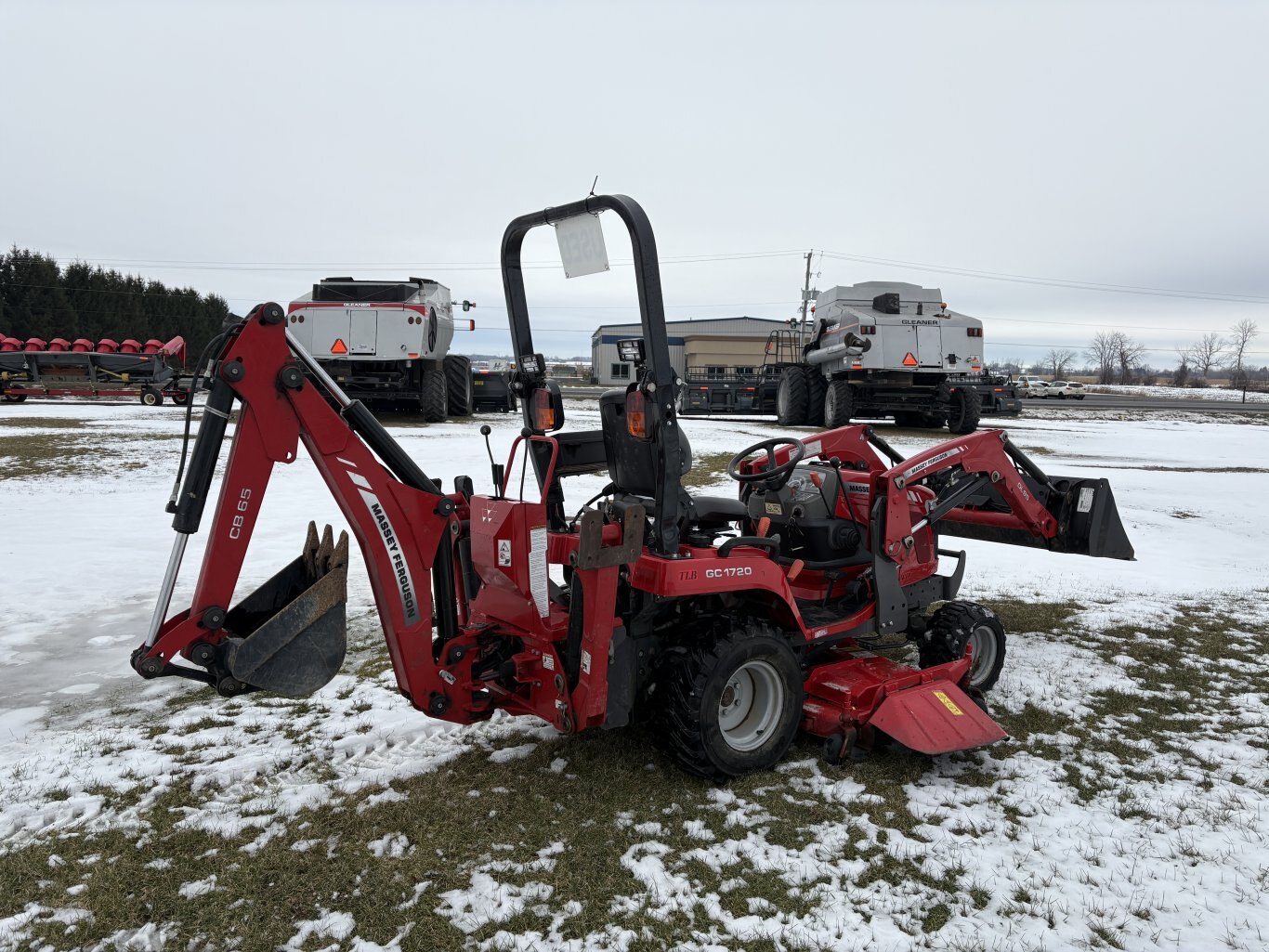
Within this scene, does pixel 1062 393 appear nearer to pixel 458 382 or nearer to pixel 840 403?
pixel 840 403

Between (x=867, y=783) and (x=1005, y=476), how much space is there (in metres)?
2.41

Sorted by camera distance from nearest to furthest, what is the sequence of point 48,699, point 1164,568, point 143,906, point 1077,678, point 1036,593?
point 143,906 < point 48,699 < point 1077,678 < point 1036,593 < point 1164,568

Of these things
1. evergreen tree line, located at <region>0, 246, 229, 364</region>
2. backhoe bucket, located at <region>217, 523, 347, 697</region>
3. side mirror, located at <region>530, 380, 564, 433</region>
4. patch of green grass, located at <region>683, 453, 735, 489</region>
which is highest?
evergreen tree line, located at <region>0, 246, 229, 364</region>

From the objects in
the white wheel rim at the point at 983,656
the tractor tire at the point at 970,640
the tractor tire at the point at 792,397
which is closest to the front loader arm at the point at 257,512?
the tractor tire at the point at 970,640

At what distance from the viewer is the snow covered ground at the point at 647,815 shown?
2.78 meters

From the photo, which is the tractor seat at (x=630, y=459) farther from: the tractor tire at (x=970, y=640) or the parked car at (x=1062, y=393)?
the parked car at (x=1062, y=393)

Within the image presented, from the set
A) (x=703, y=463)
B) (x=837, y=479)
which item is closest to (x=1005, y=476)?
(x=837, y=479)

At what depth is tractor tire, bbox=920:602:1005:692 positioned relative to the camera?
468 cm

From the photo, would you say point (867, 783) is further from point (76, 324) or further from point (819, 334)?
point (76, 324)

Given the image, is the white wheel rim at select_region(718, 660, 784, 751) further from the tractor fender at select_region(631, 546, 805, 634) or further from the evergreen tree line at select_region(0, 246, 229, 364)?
the evergreen tree line at select_region(0, 246, 229, 364)

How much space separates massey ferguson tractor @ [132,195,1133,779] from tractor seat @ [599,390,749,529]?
0.01m

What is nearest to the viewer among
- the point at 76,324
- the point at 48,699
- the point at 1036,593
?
the point at 48,699

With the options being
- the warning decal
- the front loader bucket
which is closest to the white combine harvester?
the front loader bucket

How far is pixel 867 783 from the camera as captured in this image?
12.3 feet
